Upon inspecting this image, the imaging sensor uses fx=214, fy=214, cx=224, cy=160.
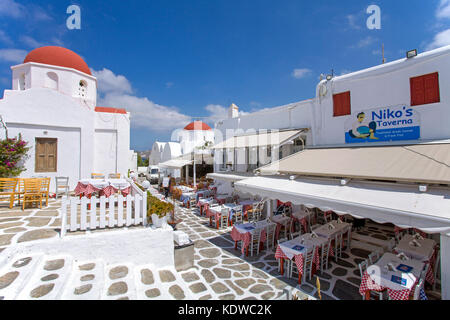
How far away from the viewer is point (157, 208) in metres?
7.71

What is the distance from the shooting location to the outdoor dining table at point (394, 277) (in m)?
5.16

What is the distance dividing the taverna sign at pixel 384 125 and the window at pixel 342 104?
498 millimetres

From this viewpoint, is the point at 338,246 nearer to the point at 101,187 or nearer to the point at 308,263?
the point at 308,263

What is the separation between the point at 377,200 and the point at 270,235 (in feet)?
17.6

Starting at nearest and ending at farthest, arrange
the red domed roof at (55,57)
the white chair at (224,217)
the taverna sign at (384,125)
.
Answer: the taverna sign at (384,125) < the white chair at (224,217) < the red domed roof at (55,57)

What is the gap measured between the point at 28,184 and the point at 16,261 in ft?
19.2

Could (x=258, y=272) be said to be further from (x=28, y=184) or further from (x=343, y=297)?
(x=28, y=184)

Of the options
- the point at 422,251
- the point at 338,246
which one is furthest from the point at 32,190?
the point at 422,251

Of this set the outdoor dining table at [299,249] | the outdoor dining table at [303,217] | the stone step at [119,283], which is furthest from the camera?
the outdoor dining table at [303,217]

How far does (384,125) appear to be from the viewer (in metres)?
10.4

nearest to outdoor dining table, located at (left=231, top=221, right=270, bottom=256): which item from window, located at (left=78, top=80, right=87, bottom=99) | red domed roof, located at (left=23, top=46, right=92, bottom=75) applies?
window, located at (left=78, top=80, right=87, bottom=99)

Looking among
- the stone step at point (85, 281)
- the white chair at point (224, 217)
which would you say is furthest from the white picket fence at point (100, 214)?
the white chair at point (224, 217)

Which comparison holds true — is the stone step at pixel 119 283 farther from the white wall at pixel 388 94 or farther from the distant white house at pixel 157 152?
the distant white house at pixel 157 152
